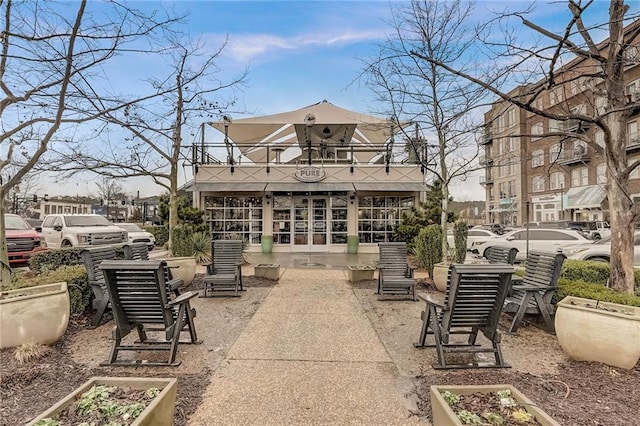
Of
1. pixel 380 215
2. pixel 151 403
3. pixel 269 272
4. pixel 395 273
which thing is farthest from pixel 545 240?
pixel 151 403

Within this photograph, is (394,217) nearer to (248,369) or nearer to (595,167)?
(248,369)

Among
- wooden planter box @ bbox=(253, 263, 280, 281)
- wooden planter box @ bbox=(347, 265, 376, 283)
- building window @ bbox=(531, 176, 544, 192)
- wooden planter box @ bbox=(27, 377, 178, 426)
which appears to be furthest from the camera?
building window @ bbox=(531, 176, 544, 192)

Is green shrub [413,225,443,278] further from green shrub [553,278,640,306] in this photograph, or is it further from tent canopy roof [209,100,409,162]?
tent canopy roof [209,100,409,162]

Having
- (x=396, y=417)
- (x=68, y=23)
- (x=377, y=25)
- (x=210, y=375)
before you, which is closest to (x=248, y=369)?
(x=210, y=375)

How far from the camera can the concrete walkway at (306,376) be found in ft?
8.97

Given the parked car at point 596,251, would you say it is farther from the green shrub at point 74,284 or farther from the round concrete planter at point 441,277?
the green shrub at point 74,284

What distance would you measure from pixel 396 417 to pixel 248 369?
5.21 feet

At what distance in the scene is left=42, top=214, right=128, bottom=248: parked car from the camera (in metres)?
12.8

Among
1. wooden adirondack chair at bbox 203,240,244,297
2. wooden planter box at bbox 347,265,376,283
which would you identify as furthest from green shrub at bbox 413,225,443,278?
wooden adirondack chair at bbox 203,240,244,297

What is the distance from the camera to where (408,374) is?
137 inches

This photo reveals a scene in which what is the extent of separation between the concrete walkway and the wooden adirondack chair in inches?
60.9

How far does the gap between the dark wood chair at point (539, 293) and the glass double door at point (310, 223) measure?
33.0 feet

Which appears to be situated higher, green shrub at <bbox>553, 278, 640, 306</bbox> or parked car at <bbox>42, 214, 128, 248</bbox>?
parked car at <bbox>42, 214, 128, 248</bbox>

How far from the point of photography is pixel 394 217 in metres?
15.0
